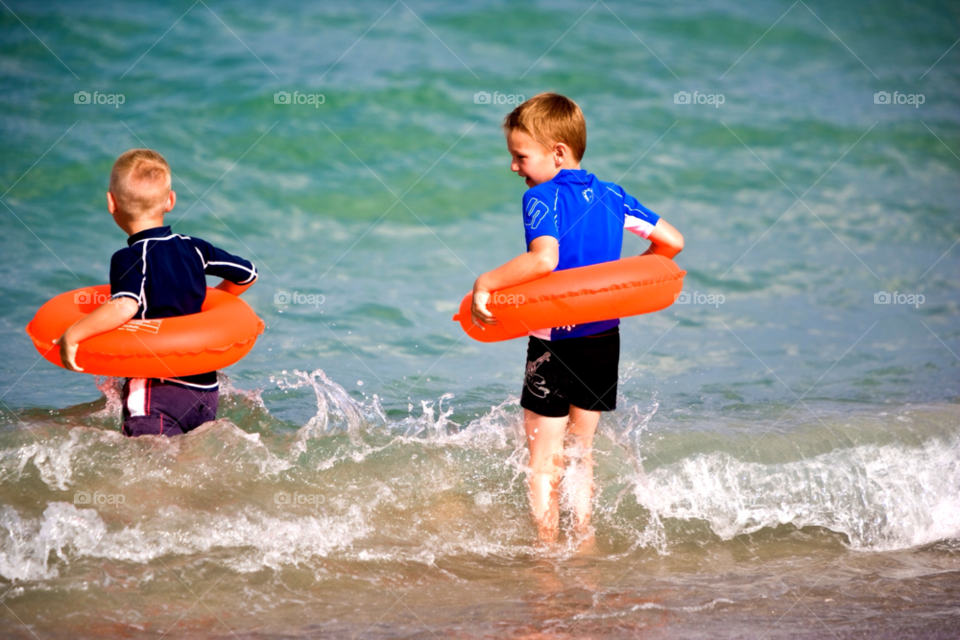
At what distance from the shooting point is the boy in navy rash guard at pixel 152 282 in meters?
3.22

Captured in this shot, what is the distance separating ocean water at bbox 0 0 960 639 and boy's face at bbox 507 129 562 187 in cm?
140

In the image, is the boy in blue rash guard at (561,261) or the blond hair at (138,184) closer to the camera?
the boy in blue rash guard at (561,261)

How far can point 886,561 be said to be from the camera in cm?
356

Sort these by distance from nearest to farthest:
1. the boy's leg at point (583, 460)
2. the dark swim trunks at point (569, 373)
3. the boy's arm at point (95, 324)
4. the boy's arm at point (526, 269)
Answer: the boy's arm at point (526, 269) → the boy's arm at point (95, 324) → the dark swim trunks at point (569, 373) → the boy's leg at point (583, 460)

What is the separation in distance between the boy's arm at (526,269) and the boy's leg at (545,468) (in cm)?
58

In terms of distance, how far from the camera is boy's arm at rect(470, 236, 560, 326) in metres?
2.97

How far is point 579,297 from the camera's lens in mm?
3033

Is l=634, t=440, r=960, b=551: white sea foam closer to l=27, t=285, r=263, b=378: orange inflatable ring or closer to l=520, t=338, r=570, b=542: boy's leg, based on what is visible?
l=520, t=338, r=570, b=542: boy's leg

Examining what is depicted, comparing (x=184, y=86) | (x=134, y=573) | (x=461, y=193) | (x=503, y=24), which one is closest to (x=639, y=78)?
(x=503, y=24)

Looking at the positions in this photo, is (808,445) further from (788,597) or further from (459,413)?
(459,413)

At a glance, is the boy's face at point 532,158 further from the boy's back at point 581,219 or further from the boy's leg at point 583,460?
the boy's leg at point 583,460

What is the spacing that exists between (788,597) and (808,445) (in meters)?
1.45

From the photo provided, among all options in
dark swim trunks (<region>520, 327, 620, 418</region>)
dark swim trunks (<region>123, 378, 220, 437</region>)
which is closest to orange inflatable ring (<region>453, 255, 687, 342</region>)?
dark swim trunks (<region>520, 327, 620, 418</region>)

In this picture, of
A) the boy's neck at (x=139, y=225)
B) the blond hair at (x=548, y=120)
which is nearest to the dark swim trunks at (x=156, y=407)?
the boy's neck at (x=139, y=225)
